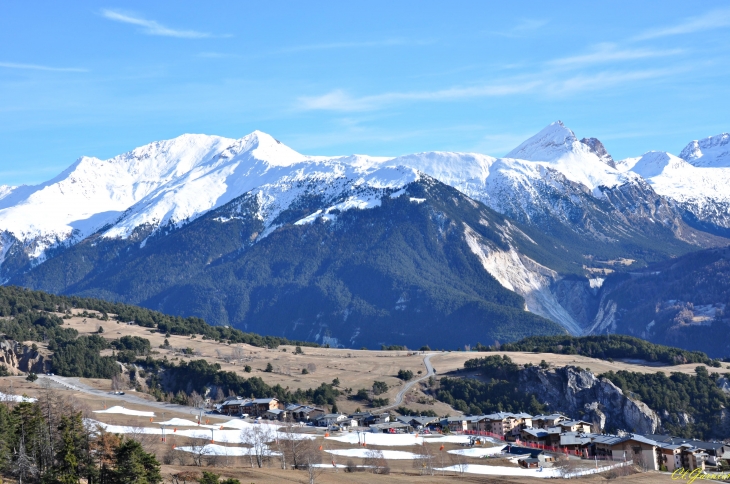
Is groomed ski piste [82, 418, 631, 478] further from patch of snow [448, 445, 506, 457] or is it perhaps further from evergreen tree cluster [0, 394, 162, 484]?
evergreen tree cluster [0, 394, 162, 484]

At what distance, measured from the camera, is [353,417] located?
18550 cm

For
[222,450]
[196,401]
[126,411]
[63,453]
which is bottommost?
[222,450]

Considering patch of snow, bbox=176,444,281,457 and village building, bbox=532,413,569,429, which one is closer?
patch of snow, bbox=176,444,281,457

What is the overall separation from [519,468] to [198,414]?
Answer: 57.8 m

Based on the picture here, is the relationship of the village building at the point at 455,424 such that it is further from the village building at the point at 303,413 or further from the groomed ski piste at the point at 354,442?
the village building at the point at 303,413

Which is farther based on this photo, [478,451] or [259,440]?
[478,451]

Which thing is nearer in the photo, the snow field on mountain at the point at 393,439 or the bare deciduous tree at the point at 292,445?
the bare deciduous tree at the point at 292,445

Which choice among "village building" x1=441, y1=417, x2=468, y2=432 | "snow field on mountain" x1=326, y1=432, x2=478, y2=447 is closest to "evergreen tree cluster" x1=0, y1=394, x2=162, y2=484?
"snow field on mountain" x1=326, y1=432, x2=478, y2=447

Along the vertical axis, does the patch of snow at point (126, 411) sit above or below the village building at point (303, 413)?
above

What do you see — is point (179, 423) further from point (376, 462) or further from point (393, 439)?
point (376, 462)

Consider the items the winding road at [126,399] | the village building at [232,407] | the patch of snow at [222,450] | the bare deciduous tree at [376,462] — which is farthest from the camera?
the village building at [232,407]

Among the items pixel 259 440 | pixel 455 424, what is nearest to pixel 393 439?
pixel 259 440

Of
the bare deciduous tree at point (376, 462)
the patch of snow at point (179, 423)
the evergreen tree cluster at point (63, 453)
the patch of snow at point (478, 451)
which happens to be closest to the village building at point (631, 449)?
the patch of snow at point (478, 451)

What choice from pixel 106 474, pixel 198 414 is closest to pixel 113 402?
pixel 198 414
